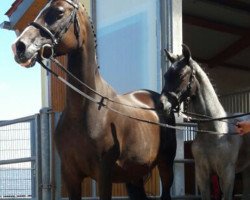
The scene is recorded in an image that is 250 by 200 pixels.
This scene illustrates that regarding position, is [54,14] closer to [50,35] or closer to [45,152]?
[50,35]

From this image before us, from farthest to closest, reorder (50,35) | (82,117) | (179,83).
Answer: (179,83) < (82,117) < (50,35)

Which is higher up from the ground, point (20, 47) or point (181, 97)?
point (20, 47)

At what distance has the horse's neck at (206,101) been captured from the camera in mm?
5145

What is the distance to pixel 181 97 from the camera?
16.2 feet

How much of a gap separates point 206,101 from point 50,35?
2.05 metres

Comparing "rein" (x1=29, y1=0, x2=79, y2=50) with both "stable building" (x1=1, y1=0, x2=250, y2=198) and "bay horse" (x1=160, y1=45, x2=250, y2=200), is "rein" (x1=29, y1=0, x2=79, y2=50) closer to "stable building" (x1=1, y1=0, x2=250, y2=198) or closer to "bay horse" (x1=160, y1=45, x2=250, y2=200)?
"bay horse" (x1=160, y1=45, x2=250, y2=200)

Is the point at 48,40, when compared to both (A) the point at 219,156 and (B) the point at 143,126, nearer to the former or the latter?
(B) the point at 143,126

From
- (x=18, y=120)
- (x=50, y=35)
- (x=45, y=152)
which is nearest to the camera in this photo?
(x=50, y=35)

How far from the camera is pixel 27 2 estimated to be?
8805mm

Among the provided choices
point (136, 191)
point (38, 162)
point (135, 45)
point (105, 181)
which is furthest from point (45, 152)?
point (135, 45)

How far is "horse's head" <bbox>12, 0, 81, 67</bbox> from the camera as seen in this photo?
3646 millimetres

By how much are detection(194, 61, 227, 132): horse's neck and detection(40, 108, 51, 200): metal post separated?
5.08ft

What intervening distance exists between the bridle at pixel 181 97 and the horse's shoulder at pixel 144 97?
27cm

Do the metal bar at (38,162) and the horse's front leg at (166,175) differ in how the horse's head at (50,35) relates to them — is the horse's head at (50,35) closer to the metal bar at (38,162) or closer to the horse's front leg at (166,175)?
Answer: the metal bar at (38,162)
